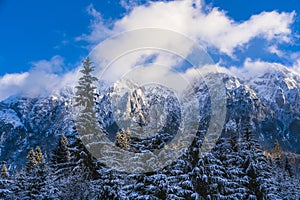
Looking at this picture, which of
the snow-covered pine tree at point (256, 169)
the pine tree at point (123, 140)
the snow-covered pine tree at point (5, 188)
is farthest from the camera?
the snow-covered pine tree at point (5, 188)

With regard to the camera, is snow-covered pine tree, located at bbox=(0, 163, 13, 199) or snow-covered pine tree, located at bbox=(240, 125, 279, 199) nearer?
snow-covered pine tree, located at bbox=(240, 125, 279, 199)

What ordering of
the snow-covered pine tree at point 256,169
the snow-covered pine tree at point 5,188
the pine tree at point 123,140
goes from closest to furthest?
the pine tree at point 123,140 < the snow-covered pine tree at point 256,169 < the snow-covered pine tree at point 5,188

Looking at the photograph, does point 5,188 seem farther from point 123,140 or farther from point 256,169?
point 256,169

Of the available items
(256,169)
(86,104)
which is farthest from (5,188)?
(256,169)

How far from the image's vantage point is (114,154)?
24.4 metres

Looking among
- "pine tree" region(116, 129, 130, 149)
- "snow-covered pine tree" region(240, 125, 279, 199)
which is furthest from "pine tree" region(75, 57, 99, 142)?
"snow-covered pine tree" region(240, 125, 279, 199)

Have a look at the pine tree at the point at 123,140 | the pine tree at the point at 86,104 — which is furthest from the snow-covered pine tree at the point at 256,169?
the pine tree at the point at 86,104

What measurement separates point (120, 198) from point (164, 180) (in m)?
3.06

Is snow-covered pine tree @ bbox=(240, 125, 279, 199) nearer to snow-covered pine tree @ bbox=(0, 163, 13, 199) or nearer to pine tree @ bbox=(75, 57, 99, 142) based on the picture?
pine tree @ bbox=(75, 57, 99, 142)

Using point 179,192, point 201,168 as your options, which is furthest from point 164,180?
point 201,168

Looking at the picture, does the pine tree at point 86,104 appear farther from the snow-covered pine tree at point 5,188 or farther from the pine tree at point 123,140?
the snow-covered pine tree at point 5,188

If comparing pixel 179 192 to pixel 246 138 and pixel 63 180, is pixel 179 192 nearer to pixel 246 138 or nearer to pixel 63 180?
pixel 246 138

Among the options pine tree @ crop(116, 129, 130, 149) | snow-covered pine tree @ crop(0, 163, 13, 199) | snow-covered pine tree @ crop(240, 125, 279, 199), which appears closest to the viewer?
pine tree @ crop(116, 129, 130, 149)

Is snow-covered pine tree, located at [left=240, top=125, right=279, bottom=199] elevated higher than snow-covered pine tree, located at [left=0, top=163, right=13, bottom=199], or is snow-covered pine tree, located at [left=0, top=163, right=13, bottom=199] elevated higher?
snow-covered pine tree, located at [left=240, top=125, right=279, bottom=199]
